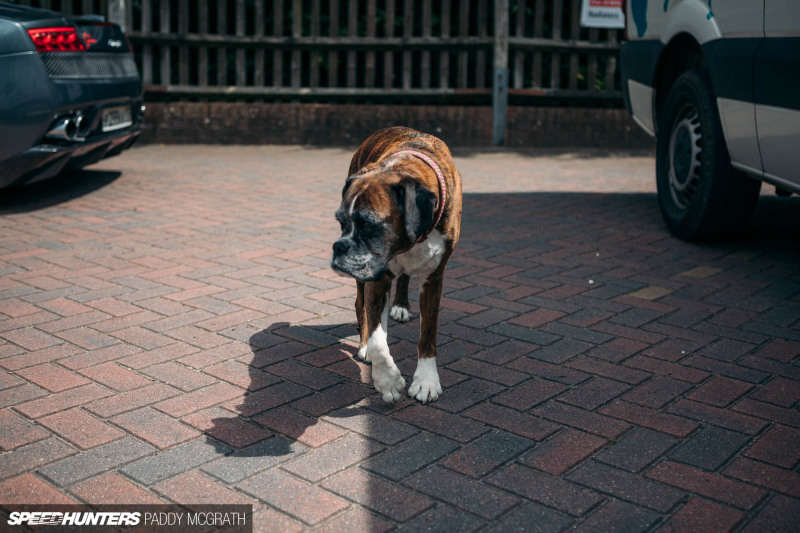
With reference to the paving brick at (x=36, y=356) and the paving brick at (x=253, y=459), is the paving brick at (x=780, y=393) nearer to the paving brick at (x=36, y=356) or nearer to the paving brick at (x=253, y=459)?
the paving brick at (x=253, y=459)

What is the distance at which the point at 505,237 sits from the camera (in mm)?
6230

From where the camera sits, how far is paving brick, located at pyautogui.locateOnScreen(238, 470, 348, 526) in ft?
8.18

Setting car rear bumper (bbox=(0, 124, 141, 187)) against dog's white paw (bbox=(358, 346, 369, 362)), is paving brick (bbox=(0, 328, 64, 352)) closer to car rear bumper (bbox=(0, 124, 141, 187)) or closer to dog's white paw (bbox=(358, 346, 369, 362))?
dog's white paw (bbox=(358, 346, 369, 362))

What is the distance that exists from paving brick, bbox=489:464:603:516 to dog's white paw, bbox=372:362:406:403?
2.17 feet

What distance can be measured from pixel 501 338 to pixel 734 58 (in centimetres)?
254

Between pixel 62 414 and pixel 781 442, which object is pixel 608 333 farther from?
pixel 62 414

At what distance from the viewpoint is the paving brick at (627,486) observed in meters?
2.57

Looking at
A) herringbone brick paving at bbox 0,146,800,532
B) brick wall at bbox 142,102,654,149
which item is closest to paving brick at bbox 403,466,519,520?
herringbone brick paving at bbox 0,146,800,532

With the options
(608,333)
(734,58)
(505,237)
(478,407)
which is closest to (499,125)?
(505,237)

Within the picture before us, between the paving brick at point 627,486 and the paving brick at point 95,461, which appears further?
the paving brick at point 95,461

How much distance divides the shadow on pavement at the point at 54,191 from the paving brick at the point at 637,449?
5630 mm

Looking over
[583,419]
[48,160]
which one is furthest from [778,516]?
[48,160]

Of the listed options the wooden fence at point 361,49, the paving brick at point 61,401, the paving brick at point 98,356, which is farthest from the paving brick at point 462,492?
the wooden fence at point 361,49

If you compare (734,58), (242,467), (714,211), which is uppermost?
(734,58)
